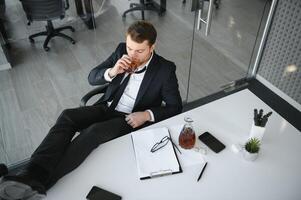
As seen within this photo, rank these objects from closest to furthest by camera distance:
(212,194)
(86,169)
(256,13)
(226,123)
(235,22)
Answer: (212,194) → (86,169) → (226,123) → (256,13) → (235,22)

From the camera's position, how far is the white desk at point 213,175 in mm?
1250

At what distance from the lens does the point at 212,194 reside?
1.25 m

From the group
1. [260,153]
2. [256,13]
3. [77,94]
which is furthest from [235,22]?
[260,153]

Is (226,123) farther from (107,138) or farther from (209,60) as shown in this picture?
(209,60)

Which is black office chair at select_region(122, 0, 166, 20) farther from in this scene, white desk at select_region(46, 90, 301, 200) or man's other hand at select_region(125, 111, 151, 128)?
white desk at select_region(46, 90, 301, 200)

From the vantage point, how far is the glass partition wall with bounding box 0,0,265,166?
2959 mm

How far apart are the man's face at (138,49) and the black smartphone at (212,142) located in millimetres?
601

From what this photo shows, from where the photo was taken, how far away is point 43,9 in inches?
126

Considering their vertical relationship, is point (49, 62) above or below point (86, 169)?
below

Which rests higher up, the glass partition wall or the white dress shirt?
the white dress shirt

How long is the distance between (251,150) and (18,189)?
1.08 metres

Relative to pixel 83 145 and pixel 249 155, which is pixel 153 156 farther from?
pixel 249 155

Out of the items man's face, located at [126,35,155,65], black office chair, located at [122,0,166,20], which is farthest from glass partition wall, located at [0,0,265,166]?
man's face, located at [126,35,155,65]

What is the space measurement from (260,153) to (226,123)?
0.25 metres
